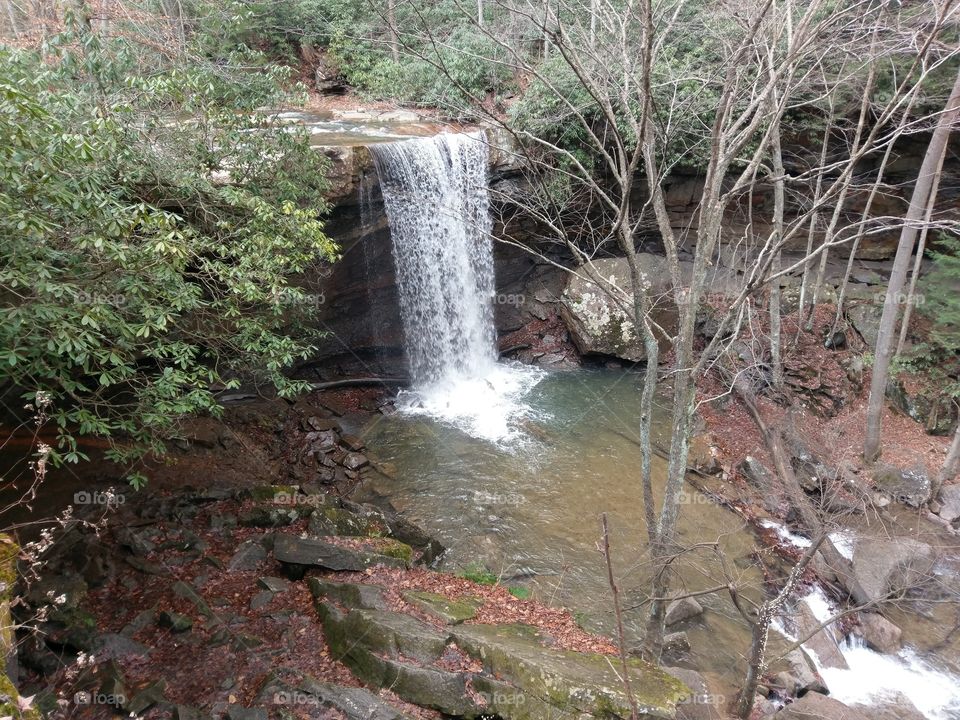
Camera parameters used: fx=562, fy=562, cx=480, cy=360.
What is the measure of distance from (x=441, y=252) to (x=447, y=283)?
73 cm

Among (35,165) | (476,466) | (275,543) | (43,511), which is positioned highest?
(35,165)

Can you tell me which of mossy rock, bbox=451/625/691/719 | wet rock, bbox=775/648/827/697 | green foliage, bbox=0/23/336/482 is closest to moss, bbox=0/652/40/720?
green foliage, bbox=0/23/336/482

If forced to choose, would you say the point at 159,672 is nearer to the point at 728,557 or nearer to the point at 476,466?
the point at 476,466

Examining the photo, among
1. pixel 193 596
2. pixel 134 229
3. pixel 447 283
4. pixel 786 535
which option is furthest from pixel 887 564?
pixel 134 229

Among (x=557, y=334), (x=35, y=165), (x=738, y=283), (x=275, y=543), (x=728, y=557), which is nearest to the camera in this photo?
(x=35, y=165)

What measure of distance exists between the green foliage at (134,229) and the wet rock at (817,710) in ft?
20.5

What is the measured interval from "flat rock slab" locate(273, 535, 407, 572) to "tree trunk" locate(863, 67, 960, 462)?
877 centimetres

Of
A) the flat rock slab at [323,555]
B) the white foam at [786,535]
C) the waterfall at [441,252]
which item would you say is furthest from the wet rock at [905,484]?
the flat rock slab at [323,555]

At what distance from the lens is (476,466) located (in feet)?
32.3

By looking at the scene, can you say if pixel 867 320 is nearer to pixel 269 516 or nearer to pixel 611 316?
pixel 611 316

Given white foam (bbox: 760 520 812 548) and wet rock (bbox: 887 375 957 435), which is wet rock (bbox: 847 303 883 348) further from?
white foam (bbox: 760 520 812 548)

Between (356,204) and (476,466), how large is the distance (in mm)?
5384

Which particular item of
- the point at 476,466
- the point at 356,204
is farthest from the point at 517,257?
the point at 476,466

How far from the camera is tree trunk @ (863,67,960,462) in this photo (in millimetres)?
8695
